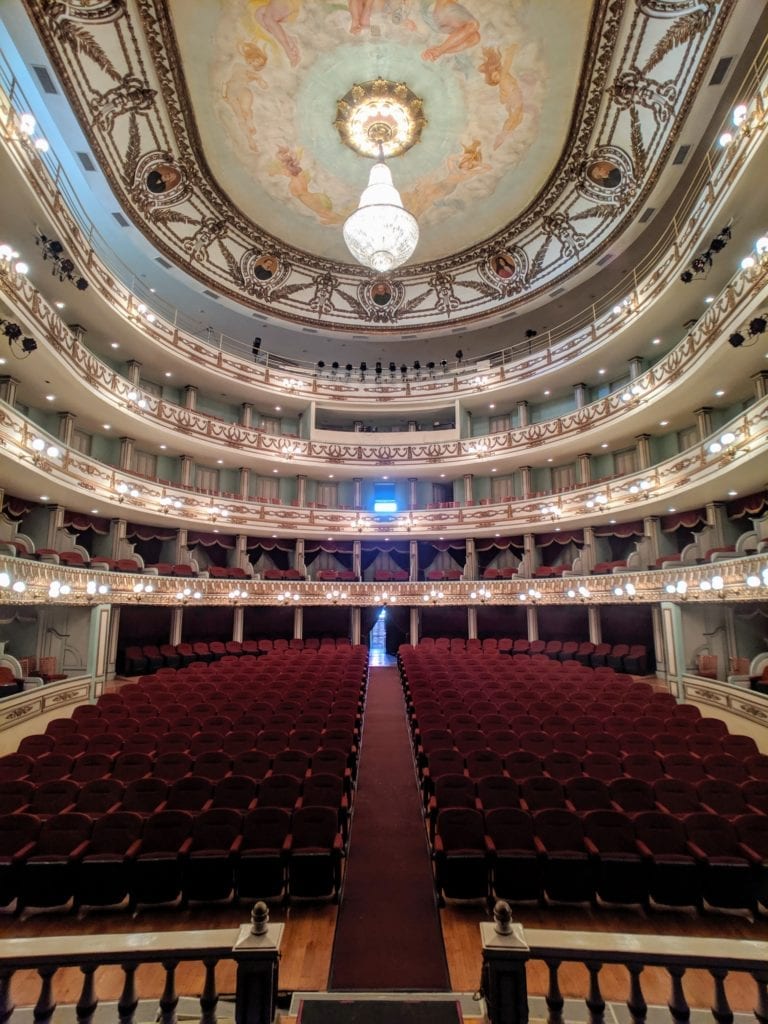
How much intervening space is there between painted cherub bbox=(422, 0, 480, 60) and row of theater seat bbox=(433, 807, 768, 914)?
1642cm

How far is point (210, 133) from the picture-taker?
47.6 ft

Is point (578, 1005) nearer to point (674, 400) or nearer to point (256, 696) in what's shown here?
point (256, 696)

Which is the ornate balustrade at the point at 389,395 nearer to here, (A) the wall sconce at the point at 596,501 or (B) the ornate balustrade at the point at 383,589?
(A) the wall sconce at the point at 596,501

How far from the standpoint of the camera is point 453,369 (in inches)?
923

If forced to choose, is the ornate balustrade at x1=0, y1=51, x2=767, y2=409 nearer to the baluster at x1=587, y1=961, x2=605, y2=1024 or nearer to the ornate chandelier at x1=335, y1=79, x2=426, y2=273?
the ornate chandelier at x1=335, y1=79, x2=426, y2=273

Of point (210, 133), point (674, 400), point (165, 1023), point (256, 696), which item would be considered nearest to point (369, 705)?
point (256, 696)

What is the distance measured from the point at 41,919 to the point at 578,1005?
4067 millimetres

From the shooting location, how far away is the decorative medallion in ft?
47.0

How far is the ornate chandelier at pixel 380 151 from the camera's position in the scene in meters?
13.1

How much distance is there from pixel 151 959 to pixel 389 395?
21.6m

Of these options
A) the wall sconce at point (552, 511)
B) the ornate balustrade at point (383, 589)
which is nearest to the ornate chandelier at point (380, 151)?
the wall sconce at point (552, 511)

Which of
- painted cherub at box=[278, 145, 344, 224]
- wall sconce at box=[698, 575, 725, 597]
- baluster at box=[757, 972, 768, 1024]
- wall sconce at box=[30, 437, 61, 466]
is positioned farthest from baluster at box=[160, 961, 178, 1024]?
painted cherub at box=[278, 145, 344, 224]

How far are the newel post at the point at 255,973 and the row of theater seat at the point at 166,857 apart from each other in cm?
236

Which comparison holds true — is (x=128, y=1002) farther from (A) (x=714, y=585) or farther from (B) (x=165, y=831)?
(A) (x=714, y=585)
